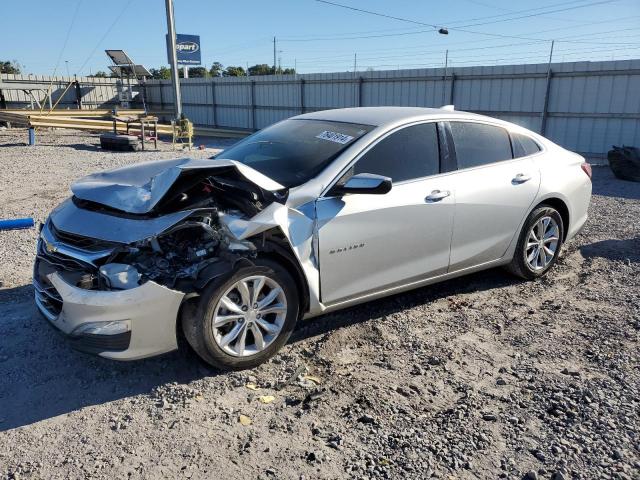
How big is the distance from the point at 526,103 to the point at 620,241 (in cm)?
1020

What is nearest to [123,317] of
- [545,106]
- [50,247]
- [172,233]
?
[172,233]

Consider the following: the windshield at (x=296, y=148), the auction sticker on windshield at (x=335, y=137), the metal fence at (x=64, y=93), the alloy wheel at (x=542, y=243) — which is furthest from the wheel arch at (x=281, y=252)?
the metal fence at (x=64, y=93)

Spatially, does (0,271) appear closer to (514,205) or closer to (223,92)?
(514,205)

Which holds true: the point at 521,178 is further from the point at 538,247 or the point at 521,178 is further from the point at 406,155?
the point at 406,155

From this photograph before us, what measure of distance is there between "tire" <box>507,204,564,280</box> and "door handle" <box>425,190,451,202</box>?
1155mm

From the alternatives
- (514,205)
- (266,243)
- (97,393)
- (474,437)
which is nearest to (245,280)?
(266,243)

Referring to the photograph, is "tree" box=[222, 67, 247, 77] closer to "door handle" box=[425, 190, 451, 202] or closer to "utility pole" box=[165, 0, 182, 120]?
"utility pole" box=[165, 0, 182, 120]

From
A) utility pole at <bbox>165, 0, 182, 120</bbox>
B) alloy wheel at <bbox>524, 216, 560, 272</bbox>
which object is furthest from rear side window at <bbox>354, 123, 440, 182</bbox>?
utility pole at <bbox>165, 0, 182, 120</bbox>

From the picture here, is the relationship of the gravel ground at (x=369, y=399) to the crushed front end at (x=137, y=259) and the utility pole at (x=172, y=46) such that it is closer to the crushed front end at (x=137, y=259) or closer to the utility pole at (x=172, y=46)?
the crushed front end at (x=137, y=259)

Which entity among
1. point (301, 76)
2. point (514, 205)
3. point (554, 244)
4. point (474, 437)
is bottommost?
point (474, 437)

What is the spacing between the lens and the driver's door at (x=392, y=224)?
153 inches

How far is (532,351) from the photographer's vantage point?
4043 millimetres

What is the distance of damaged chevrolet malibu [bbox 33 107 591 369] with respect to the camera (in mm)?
3377

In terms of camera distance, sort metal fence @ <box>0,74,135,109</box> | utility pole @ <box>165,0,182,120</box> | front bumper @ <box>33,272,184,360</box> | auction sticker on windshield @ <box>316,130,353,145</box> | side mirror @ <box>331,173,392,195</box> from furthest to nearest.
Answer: metal fence @ <box>0,74,135,109</box>
utility pole @ <box>165,0,182,120</box>
auction sticker on windshield @ <box>316,130,353,145</box>
side mirror @ <box>331,173,392,195</box>
front bumper @ <box>33,272,184,360</box>
